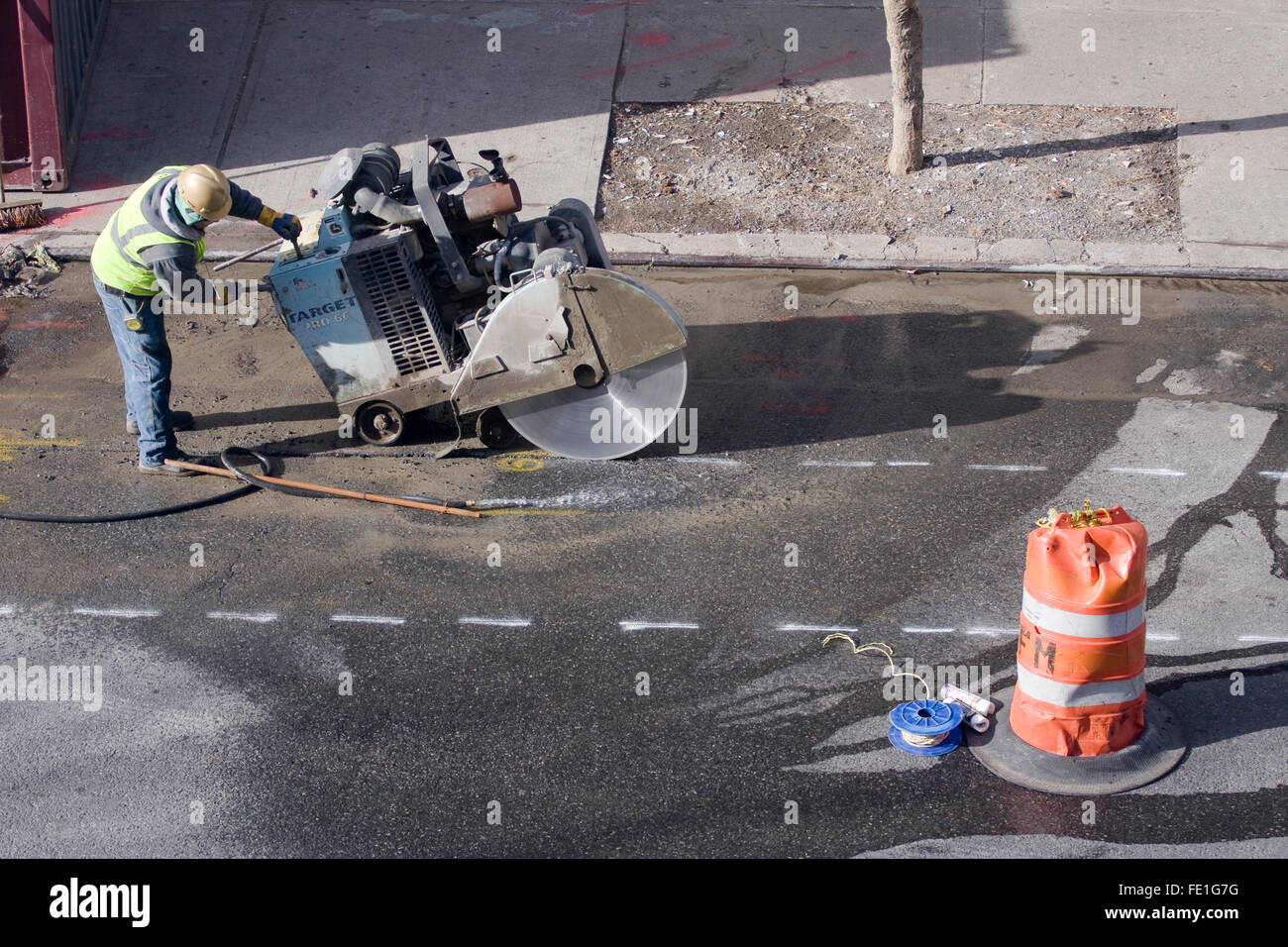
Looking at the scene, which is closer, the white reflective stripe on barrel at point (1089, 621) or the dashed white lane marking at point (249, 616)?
the white reflective stripe on barrel at point (1089, 621)

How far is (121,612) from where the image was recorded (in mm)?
6625

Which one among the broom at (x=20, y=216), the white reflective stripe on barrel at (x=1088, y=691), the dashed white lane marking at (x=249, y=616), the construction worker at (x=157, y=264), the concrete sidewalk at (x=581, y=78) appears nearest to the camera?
the white reflective stripe on barrel at (x=1088, y=691)

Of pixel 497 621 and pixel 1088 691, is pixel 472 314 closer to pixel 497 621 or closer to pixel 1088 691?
pixel 497 621

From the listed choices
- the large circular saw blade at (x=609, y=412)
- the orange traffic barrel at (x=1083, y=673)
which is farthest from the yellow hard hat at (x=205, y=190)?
the orange traffic barrel at (x=1083, y=673)

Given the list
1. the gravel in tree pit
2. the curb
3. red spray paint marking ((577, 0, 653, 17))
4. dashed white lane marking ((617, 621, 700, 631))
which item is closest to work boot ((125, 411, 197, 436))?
the curb

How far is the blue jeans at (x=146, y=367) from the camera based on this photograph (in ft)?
24.0

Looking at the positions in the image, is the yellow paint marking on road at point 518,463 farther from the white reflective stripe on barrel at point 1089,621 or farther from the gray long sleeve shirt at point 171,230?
the white reflective stripe on barrel at point 1089,621

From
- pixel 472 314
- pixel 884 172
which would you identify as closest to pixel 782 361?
pixel 472 314

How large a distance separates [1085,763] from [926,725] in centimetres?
64

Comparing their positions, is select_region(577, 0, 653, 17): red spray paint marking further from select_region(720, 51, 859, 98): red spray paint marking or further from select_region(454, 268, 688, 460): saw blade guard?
select_region(454, 268, 688, 460): saw blade guard

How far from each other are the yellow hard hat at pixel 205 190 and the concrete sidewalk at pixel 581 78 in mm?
3275

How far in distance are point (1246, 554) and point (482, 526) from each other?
154 inches

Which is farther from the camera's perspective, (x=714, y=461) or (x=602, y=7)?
(x=602, y=7)
